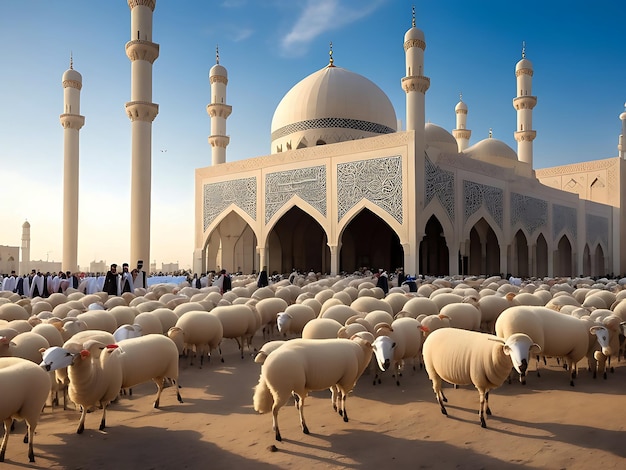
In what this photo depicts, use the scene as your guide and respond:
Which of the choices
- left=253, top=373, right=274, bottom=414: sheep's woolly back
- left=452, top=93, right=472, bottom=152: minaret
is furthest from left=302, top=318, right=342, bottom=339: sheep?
left=452, top=93, right=472, bottom=152: minaret

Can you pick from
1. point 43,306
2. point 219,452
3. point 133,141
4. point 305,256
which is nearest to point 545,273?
point 305,256

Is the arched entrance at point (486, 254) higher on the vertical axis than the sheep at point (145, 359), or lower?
higher

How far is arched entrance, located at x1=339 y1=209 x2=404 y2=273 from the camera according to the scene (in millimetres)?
28828

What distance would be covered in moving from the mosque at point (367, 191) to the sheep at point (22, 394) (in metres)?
15.0

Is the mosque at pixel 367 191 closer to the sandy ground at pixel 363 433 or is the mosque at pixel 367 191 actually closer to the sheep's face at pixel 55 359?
the sandy ground at pixel 363 433

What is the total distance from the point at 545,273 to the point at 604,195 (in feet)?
23.5

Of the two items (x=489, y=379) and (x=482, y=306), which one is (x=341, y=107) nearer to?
(x=482, y=306)

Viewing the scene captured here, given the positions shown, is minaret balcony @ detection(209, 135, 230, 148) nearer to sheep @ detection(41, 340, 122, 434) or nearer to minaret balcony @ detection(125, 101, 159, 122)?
minaret balcony @ detection(125, 101, 159, 122)

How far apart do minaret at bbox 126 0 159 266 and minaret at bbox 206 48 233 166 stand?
7456 mm

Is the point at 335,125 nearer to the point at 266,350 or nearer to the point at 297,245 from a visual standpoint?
the point at 297,245

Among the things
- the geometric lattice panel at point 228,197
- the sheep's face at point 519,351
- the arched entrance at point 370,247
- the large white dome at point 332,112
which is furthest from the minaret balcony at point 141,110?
the sheep's face at point 519,351

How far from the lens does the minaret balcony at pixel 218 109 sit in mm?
27812

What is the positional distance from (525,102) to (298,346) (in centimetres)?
2892

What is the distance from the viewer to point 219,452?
4.61m
